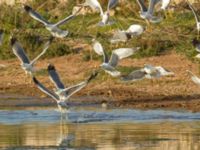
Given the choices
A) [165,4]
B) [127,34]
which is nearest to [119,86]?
[165,4]

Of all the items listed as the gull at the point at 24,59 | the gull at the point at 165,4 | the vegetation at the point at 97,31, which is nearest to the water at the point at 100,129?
the gull at the point at 24,59

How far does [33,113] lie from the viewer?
689 inches

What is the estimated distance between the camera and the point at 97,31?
2288 centimetres

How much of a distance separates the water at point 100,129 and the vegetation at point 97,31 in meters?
3.79

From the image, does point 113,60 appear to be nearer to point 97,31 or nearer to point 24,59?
point 24,59

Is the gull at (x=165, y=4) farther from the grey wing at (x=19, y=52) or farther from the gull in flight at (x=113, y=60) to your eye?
the grey wing at (x=19, y=52)

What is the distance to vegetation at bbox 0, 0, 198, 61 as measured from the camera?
21688mm

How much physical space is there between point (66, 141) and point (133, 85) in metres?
5.86

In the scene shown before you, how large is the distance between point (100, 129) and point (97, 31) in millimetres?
7603

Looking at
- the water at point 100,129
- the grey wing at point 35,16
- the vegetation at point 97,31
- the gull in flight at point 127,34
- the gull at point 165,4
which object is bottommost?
the water at point 100,129

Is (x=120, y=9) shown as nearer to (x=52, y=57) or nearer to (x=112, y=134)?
(x=52, y=57)

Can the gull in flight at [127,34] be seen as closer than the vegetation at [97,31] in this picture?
Yes

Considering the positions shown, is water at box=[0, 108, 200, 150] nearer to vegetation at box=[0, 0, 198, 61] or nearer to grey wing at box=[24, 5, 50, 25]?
grey wing at box=[24, 5, 50, 25]

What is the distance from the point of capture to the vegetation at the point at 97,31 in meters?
21.7
